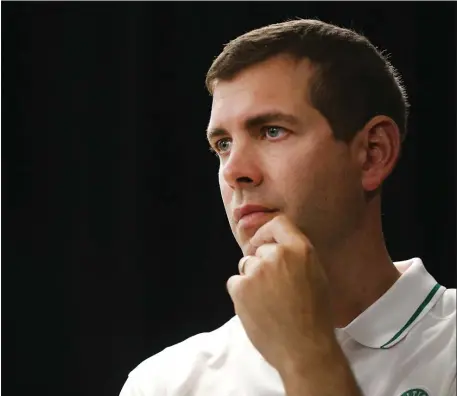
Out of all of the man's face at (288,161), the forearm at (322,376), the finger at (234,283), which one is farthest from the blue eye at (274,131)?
the forearm at (322,376)

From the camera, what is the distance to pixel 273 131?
1.35 meters

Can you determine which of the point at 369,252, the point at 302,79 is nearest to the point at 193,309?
the point at 369,252

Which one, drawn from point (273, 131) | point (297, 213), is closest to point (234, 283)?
point (297, 213)

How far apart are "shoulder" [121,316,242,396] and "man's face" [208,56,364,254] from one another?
25 cm

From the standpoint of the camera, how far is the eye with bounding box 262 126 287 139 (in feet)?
4.41

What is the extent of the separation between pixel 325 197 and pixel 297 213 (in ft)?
0.18

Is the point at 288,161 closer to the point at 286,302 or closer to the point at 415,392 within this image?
the point at 286,302

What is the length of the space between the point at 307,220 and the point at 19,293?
3.04 ft

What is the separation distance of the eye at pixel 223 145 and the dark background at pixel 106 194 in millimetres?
390

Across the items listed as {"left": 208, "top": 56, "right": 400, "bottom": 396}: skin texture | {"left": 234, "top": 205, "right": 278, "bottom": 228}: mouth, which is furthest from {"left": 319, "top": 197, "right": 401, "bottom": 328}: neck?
{"left": 234, "top": 205, "right": 278, "bottom": 228}: mouth

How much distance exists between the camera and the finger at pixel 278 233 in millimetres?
1257

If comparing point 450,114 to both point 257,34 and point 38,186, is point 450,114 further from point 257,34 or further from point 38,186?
point 38,186

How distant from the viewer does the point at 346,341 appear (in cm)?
137

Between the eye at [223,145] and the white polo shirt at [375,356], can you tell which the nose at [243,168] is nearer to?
the eye at [223,145]
